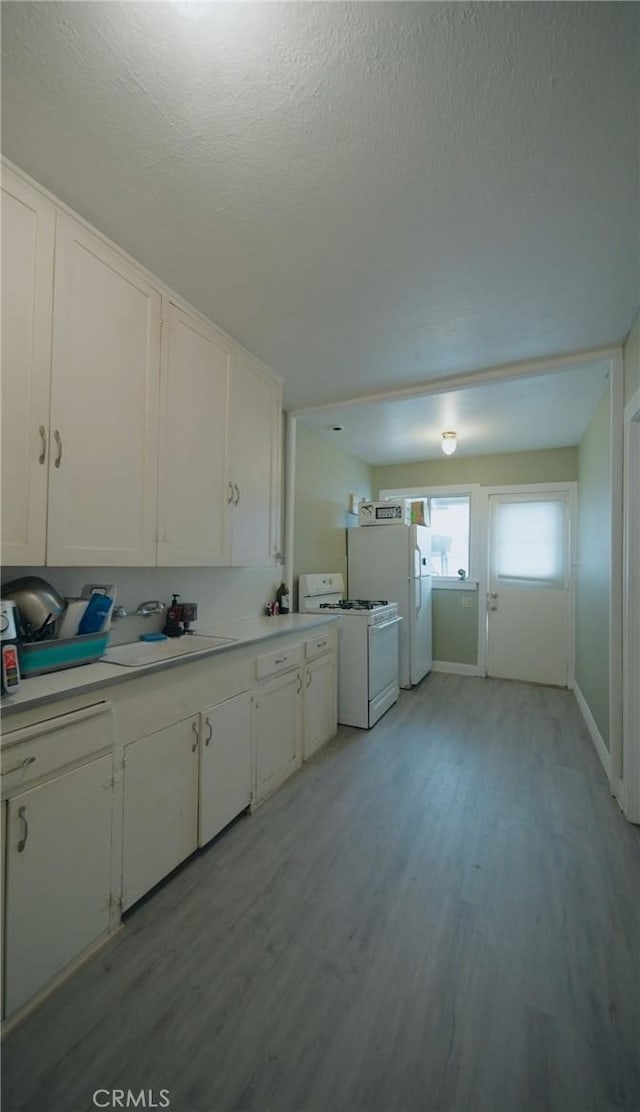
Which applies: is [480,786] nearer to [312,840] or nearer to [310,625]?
[312,840]

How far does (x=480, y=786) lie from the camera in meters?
2.40

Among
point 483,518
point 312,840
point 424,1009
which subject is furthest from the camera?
point 483,518

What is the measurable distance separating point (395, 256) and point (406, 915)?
2576mm

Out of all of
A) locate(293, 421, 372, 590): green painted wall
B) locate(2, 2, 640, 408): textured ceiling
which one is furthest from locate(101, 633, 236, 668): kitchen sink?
locate(2, 2, 640, 408): textured ceiling

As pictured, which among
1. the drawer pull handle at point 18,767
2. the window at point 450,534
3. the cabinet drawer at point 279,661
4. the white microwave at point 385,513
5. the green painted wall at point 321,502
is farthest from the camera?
the window at point 450,534

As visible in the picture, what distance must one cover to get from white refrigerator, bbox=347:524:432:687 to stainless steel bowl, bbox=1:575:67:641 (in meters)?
3.13

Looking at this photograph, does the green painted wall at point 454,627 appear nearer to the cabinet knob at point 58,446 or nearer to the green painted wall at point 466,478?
the green painted wall at point 466,478

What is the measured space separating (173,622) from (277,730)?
851 millimetres

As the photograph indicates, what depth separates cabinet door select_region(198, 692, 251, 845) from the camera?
1.80 m

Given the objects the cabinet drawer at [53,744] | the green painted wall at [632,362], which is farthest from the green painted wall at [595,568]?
the cabinet drawer at [53,744]

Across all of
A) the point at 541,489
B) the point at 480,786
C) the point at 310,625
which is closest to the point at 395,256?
the point at 310,625

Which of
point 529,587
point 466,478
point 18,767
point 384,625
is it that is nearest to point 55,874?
point 18,767

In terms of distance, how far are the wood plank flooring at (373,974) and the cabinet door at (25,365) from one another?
137cm

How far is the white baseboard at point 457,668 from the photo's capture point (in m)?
4.70
